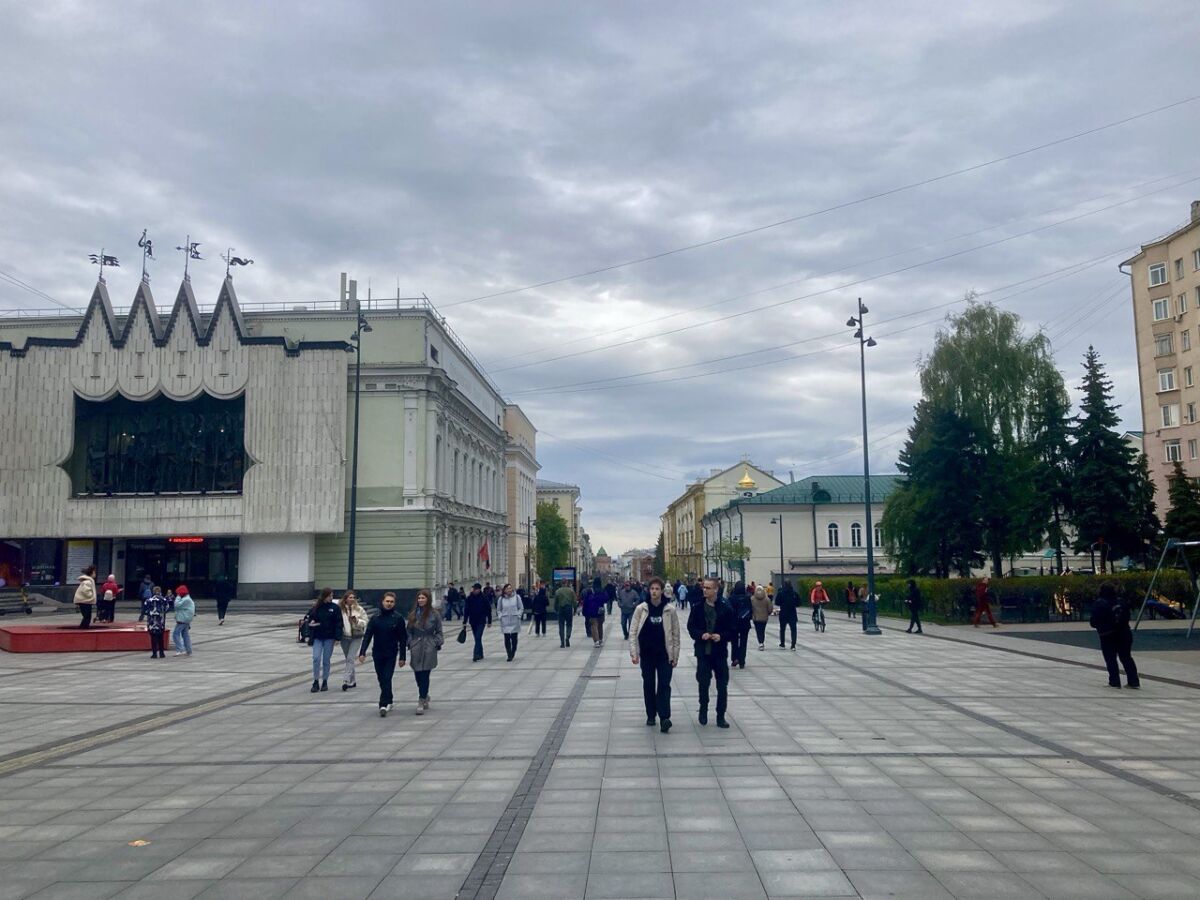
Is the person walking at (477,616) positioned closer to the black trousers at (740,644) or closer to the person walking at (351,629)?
the person walking at (351,629)

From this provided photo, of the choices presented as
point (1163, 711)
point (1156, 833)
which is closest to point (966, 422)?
point (1163, 711)

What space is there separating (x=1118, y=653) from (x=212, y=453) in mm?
42907

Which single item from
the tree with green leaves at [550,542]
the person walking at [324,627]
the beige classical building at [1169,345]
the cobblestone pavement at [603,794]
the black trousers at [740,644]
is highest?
the beige classical building at [1169,345]

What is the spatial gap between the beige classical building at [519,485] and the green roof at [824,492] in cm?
2191

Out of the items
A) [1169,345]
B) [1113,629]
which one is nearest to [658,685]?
[1113,629]

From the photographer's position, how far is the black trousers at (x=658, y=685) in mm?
10680

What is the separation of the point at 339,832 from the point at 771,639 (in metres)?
21.1

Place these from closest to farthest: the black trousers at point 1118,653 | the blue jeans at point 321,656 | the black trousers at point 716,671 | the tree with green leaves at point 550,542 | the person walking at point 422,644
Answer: the black trousers at point 716,671
the person walking at point 422,644
the black trousers at point 1118,653
the blue jeans at point 321,656
the tree with green leaves at point 550,542

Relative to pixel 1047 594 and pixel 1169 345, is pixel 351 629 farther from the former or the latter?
pixel 1169 345

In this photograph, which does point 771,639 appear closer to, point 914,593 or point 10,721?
point 914,593

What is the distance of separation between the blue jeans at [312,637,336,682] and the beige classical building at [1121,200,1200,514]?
48.4 m

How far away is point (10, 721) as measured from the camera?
39.7 ft

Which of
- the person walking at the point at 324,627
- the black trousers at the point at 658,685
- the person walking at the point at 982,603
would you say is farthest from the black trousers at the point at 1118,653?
the person walking at the point at 982,603

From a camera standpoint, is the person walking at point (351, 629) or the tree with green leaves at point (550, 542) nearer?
the person walking at point (351, 629)
